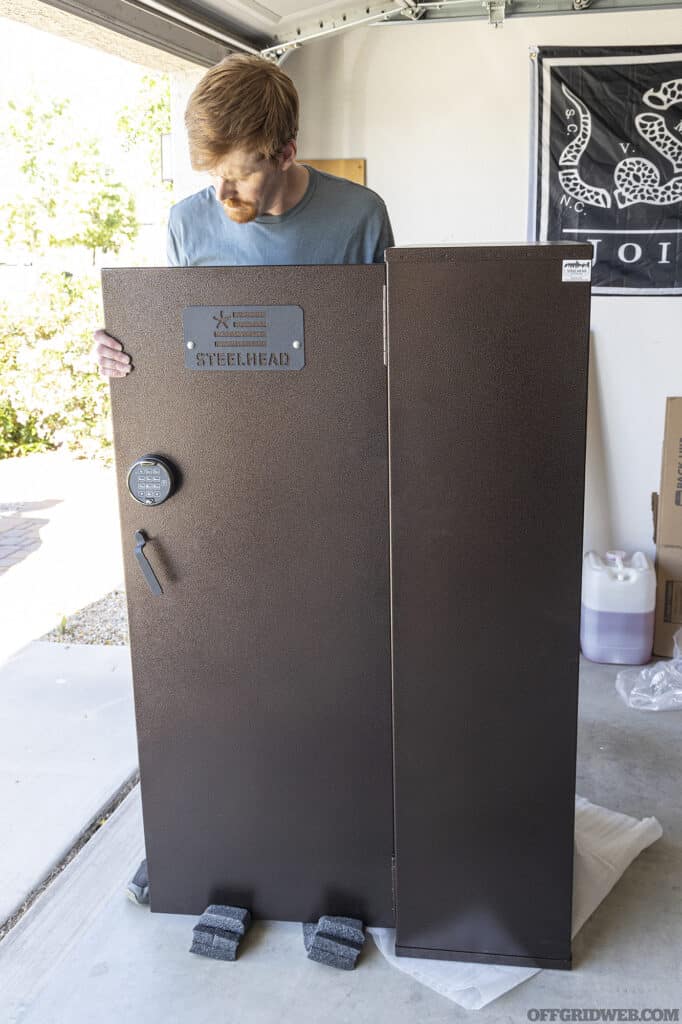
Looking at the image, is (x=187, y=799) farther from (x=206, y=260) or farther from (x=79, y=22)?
(x=79, y=22)

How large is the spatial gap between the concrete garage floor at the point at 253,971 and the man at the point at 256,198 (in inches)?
51.8

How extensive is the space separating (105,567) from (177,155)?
232 cm

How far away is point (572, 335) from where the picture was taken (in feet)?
5.55

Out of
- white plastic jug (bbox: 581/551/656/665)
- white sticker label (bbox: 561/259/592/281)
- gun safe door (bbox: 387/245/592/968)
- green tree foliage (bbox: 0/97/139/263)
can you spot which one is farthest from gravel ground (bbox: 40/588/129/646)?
green tree foliage (bbox: 0/97/139/263)

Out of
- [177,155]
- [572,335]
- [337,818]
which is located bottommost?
[337,818]

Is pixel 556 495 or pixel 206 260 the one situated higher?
pixel 206 260

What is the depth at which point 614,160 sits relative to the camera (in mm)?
3795

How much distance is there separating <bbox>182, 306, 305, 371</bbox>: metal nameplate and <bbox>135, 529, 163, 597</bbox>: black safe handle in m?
0.41

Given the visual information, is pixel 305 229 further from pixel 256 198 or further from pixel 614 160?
pixel 614 160

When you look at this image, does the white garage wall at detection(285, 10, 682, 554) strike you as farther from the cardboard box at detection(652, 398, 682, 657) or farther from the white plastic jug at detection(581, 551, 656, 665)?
the white plastic jug at detection(581, 551, 656, 665)

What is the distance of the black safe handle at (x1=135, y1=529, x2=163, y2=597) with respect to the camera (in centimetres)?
198

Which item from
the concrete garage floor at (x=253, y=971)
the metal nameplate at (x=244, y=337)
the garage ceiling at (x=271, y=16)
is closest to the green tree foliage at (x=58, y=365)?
the garage ceiling at (x=271, y=16)

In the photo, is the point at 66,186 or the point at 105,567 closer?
the point at 105,567

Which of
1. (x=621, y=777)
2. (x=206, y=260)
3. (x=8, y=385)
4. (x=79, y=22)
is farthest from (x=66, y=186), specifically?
(x=621, y=777)
